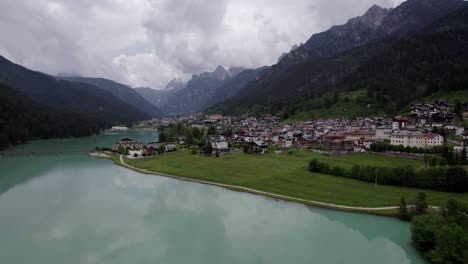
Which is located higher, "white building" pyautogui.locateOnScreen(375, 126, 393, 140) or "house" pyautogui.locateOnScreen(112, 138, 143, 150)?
"white building" pyautogui.locateOnScreen(375, 126, 393, 140)

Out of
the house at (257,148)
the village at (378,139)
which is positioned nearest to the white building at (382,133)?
the village at (378,139)

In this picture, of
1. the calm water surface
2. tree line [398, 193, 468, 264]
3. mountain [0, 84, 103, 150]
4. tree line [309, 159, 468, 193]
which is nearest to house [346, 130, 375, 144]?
tree line [309, 159, 468, 193]

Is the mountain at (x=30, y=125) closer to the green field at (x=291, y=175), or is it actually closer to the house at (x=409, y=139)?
the green field at (x=291, y=175)

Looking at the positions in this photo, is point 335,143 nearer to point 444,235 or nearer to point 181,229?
point 181,229

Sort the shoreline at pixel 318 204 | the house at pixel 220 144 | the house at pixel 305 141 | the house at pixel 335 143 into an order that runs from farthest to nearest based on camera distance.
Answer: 1. the house at pixel 220 144
2. the house at pixel 305 141
3. the house at pixel 335 143
4. the shoreline at pixel 318 204

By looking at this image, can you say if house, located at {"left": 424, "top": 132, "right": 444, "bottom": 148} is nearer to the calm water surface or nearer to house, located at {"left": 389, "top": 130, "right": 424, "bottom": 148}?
house, located at {"left": 389, "top": 130, "right": 424, "bottom": 148}

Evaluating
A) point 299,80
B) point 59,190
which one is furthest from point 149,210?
point 299,80

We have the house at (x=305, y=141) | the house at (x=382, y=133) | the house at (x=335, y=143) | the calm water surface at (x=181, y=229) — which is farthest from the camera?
the house at (x=305, y=141)
